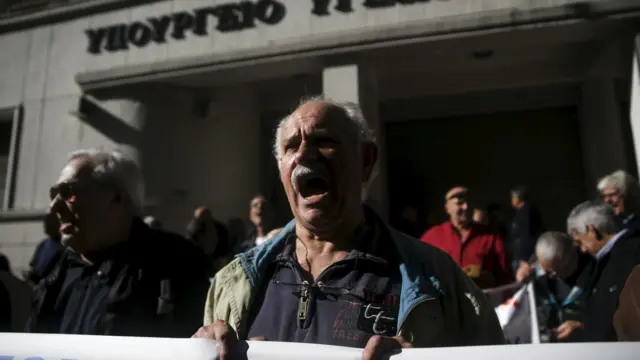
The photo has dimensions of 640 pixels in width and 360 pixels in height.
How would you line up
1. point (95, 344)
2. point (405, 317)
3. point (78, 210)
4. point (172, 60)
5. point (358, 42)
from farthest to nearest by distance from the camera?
point (172, 60)
point (358, 42)
point (78, 210)
point (95, 344)
point (405, 317)

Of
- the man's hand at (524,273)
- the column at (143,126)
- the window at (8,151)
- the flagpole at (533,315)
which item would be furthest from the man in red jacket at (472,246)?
the window at (8,151)

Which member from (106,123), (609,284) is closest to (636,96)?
(609,284)

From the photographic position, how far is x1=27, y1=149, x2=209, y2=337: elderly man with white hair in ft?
6.91

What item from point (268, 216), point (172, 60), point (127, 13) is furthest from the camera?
point (127, 13)

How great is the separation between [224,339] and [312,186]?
594 millimetres

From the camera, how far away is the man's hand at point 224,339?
143 centimetres

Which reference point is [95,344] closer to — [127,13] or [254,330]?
[254,330]

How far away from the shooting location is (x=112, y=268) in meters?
2.22

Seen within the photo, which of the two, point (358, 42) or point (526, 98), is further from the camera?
point (526, 98)

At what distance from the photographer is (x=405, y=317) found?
Answer: 1.51 m

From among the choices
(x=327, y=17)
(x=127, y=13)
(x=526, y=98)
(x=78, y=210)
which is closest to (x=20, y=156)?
(x=127, y=13)

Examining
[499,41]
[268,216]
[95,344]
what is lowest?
[95,344]

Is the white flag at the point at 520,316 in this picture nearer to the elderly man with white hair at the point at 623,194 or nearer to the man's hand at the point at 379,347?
the elderly man with white hair at the point at 623,194

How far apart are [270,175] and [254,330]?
328 inches
